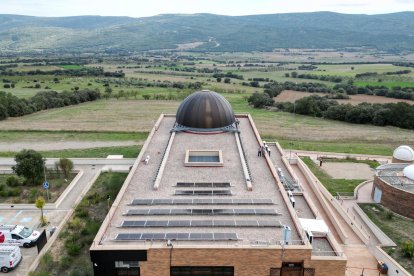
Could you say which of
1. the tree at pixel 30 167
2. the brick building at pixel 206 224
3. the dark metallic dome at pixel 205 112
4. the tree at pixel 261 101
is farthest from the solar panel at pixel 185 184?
the tree at pixel 261 101

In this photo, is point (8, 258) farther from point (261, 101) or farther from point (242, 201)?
point (261, 101)

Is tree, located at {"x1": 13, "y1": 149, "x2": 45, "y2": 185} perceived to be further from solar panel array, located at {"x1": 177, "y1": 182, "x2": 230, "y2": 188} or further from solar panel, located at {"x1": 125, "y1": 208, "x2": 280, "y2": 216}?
solar panel, located at {"x1": 125, "y1": 208, "x2": 280, "y2": 216}

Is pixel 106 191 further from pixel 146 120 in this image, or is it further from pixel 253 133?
pixel 146 120

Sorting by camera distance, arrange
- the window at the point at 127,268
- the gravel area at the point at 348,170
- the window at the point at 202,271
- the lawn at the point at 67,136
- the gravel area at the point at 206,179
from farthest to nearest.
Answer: the lawn at the point at 67,136
the gravel area at the point at 348,170
the gravel area at the point at 206,179
the window at the point at 202,271
the window at the point at 127,268

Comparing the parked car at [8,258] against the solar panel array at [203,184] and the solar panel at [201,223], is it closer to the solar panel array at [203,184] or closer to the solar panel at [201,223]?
the solar panel array at [203,184]

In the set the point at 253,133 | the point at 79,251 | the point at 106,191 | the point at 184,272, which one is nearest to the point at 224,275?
the point at 184,272

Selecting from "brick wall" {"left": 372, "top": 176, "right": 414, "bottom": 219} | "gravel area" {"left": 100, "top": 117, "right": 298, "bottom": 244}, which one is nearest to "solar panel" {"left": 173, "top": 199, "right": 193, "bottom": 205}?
"gravel area" {"left": 100, "top": 117, "right": 298, "bottom": 244}
